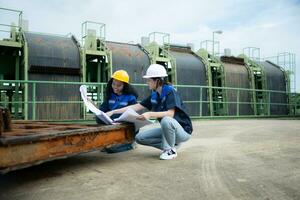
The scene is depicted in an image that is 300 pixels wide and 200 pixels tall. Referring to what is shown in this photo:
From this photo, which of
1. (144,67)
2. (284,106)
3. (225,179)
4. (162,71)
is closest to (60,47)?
(144,67)

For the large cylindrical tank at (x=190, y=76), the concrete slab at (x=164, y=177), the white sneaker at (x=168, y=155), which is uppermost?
the large cylindrical tank at (x=190, y=76)

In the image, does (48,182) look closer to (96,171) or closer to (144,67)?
(96,171)

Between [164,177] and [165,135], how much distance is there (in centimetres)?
82

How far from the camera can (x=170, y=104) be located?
396 cm

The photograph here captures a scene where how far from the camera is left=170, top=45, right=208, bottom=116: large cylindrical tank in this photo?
1555cm

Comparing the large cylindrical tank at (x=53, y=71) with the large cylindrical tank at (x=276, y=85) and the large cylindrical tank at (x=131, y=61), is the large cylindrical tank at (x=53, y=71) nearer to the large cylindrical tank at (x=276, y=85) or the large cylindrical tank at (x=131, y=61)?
the large cylindrical tank at (x=131, y=61)

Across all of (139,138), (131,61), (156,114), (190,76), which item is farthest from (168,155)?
(190,76)

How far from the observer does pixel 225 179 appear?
124 inches

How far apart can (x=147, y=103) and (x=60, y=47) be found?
9465mm

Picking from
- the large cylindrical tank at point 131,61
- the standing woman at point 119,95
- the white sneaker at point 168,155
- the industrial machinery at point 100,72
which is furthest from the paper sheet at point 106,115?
the large cylindrical tank at point 131,61

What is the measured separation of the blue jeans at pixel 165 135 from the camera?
389cm

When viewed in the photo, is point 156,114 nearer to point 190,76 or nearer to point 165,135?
point 165,135

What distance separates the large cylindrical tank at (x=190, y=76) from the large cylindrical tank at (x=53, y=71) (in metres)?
4.97

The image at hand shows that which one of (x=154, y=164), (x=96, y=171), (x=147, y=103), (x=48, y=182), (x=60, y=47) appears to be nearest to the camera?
(x=48, y=182)
